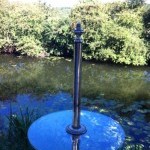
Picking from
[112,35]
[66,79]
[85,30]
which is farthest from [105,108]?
[85,30]

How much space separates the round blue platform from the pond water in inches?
128

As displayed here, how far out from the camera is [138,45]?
439 inches

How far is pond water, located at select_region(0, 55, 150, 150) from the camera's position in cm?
655

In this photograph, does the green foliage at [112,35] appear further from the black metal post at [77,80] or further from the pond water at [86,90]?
the black metal post at [77,80]

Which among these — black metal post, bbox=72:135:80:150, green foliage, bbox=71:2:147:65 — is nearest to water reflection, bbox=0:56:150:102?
green foliage, bbox=71:2:147:65

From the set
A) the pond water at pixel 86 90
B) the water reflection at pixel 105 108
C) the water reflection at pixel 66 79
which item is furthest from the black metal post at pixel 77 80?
the water reflection at pixel 66 79

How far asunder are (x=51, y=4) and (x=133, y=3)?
4.20m

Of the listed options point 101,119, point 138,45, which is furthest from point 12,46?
point 101,119

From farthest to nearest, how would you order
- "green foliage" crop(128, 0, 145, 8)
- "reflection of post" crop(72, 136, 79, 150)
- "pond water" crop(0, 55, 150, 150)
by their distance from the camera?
"green foliage" crop(128, 0, 145, 8), "pond water" crop(0, 55, 150, 150), "reflection of post" crop(72, 136, 79, 150)

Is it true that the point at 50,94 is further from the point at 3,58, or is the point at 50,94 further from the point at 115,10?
the point at 115,10

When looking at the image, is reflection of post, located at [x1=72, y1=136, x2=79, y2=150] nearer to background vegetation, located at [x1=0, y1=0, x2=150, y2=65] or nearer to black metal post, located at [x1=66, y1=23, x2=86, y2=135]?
black metal post, located at [x1=66, y1=23, x2=86, y2=135]

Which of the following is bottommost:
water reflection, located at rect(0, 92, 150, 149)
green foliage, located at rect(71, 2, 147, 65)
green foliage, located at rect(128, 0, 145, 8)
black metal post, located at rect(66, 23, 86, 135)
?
water reflection, located at rect(0, 92, 150, 149)

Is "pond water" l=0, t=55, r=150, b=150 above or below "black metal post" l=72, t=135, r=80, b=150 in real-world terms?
below

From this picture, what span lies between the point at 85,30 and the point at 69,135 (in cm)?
1011
